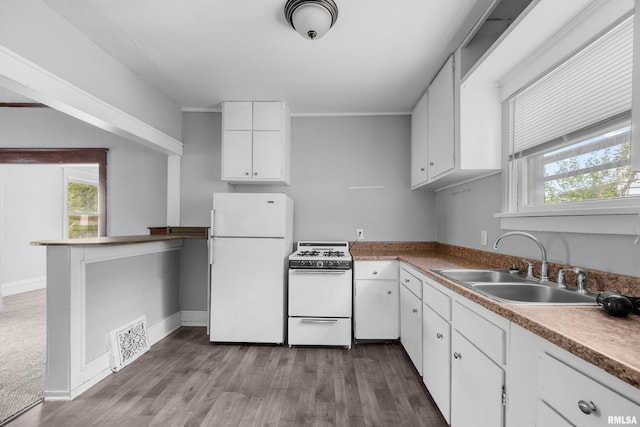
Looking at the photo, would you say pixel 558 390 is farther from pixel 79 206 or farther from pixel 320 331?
pixel 79 206

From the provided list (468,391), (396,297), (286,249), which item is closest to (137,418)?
(286,249)

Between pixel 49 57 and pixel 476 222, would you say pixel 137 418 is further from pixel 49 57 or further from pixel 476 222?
pixel 476 222

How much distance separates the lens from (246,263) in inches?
117

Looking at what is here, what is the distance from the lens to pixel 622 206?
→ 4.17 feet

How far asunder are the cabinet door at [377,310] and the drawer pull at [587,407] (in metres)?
2.16

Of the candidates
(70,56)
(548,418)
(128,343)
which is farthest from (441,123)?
(128,343)

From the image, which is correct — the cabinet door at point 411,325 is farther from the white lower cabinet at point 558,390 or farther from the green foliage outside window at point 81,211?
the green foliage outside window at point 81,211

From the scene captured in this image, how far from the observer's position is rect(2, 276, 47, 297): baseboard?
466 centimetres

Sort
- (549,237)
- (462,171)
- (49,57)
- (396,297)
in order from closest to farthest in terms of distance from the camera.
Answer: (549,237)
(49,57)
(462,171)
(396,297)

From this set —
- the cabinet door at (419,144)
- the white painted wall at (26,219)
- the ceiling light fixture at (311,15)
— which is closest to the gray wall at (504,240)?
the cabinet door at (419,144)

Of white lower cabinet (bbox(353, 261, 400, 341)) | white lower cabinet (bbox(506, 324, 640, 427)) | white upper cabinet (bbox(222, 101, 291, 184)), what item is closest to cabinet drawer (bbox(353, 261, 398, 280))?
white lower cabinet (bbox(353, 261, 400, 341))

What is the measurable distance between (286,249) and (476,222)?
68.8 inches

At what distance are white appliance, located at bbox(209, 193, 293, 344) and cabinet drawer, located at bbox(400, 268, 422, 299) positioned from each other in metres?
1.11

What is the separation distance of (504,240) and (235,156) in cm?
257
